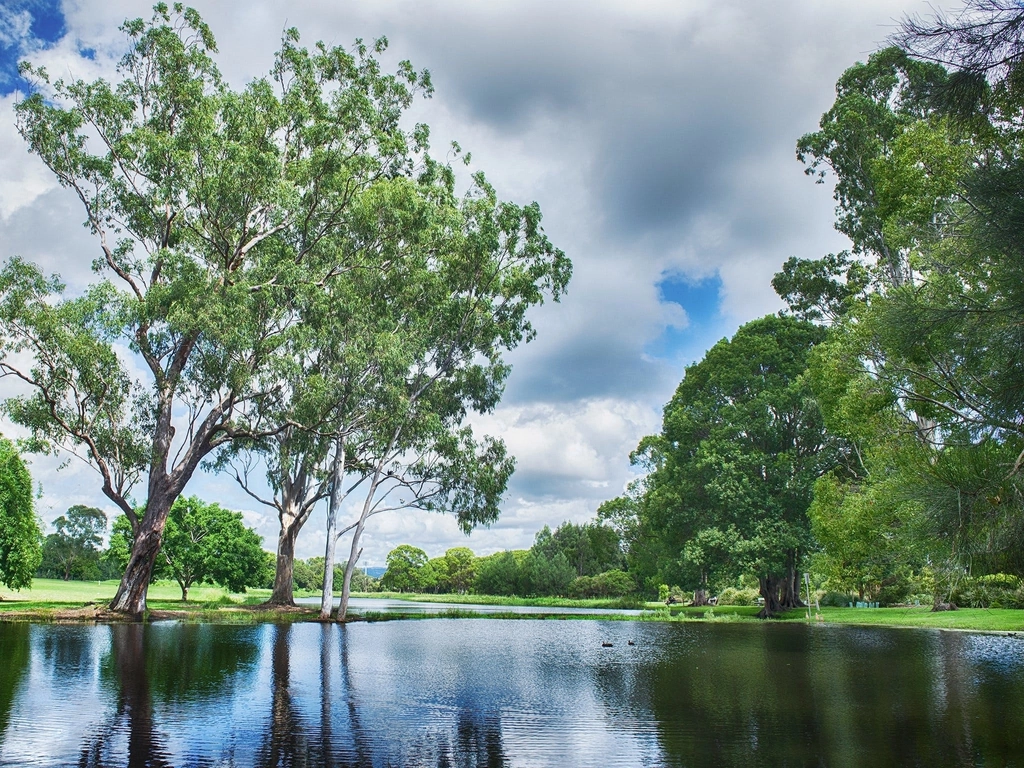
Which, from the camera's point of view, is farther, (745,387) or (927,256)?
(745,387)

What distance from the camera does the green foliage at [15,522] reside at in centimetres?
3183

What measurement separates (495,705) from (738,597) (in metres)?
57.0

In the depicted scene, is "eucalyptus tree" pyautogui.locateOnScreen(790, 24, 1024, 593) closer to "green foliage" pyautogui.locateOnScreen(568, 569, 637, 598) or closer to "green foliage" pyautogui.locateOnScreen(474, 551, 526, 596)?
"green foliage" pyautogui.locateOnScreen(568, 569, 637, 598)

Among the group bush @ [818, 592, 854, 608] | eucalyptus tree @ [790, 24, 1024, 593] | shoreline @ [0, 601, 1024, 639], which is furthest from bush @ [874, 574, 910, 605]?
eucalyptus tree @ [790, 24, 1024, 593]

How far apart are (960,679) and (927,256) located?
7.88 m

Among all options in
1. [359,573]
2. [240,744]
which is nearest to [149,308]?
[240,744]

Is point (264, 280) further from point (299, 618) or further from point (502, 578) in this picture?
point (502, 578)

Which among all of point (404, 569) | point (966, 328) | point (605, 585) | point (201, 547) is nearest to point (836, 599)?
point (605, 585)

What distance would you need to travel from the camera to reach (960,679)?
1329cm

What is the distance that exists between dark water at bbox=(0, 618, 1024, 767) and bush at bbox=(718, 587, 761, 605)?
143 ft

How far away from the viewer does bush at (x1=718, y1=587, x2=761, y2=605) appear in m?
61.0

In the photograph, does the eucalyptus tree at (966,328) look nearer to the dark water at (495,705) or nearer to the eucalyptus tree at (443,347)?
the dark water at (495,705)

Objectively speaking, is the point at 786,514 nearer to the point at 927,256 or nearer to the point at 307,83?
the point at 927,256

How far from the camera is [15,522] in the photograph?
3212cm
